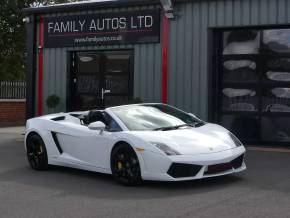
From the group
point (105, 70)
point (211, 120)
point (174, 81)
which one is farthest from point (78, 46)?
point (211, 120)

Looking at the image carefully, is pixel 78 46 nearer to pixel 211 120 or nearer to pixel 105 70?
pixel 105 70

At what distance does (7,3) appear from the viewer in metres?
27.7

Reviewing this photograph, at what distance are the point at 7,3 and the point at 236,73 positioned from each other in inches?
650

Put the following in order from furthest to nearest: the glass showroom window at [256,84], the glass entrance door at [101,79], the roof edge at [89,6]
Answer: the glass entrance door at [101,79] < the roof edge at [89,6] < the glass showroom window at [256,84]

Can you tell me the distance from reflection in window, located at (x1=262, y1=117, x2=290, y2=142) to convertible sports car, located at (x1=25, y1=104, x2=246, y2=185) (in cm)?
452

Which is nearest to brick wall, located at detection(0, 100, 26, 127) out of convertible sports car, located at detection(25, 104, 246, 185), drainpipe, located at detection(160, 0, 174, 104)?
drainpipe, located at detection(160, 0, 174, 104)

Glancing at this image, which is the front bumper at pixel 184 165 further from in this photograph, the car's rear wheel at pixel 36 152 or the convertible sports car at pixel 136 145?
the car's rear wheel at pixel 36 152

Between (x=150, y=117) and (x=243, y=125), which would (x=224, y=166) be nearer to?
(x=150, y=117)

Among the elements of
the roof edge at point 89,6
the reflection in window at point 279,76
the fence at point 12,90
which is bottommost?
the fence at point 12,90

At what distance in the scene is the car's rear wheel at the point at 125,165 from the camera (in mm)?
8609

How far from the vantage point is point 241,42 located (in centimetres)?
1416

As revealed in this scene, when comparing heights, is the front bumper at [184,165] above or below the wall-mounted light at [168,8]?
below

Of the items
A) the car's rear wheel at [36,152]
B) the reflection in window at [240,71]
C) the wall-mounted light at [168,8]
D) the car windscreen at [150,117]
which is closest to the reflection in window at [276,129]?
the reflection in window at [240,71]

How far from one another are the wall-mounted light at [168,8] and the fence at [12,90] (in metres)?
10.6
